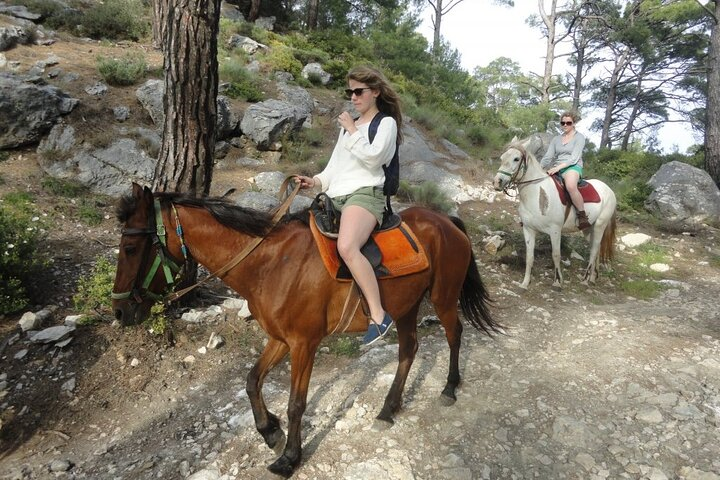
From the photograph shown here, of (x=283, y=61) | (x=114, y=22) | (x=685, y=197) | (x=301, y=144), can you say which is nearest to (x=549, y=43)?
(x=685, y=197)

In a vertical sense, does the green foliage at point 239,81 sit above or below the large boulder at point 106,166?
above

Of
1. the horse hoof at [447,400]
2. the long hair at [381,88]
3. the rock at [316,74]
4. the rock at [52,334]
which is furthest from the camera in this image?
the rock at [316,74]

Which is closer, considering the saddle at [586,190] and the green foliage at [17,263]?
the green foliage at [17,263]

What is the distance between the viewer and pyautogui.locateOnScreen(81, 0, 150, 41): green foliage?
473 inches

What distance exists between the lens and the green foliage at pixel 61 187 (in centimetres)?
621

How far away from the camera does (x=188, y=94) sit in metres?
4.22

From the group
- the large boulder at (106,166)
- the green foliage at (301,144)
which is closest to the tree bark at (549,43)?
the green foliage at (301,144)

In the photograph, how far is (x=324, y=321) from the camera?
281cm

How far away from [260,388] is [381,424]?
3.57ft

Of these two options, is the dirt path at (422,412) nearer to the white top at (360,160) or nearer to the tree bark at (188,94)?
the tree bark at (188,94)

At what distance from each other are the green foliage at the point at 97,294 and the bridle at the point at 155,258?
75.2 inches

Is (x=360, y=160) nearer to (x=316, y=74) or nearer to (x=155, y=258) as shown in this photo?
(x=155, y=258)

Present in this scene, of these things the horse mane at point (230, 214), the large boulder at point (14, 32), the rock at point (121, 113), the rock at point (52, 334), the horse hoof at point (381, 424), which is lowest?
the horse hoof at point (381, 424)

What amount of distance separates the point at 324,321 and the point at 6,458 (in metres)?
2.54
